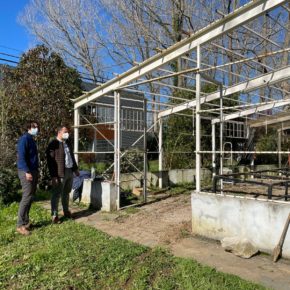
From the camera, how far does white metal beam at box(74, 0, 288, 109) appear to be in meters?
5.11

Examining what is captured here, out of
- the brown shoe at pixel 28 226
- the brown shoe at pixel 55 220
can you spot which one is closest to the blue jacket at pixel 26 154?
the brown shoe at pixel 28 226

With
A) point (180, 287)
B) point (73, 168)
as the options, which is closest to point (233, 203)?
point (180, 287)

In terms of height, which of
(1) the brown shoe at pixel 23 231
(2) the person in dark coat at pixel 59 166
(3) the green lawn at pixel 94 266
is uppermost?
(2) the person in dark coat at pixel 59 166

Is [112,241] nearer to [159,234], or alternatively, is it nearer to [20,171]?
[159,234]

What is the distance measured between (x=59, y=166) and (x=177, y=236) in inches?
107

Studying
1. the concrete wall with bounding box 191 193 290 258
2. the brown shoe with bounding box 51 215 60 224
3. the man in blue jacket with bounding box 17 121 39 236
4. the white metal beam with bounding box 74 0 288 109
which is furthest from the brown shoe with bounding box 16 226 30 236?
the white metal beam with bounding box 74 0 288 109

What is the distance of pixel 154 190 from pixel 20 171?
17.8 feet

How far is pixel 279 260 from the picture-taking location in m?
4.58

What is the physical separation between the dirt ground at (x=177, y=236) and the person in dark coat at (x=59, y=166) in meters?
0.62

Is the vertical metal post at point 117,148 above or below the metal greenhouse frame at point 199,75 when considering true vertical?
below

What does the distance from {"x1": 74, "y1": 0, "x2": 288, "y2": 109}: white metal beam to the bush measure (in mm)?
2877

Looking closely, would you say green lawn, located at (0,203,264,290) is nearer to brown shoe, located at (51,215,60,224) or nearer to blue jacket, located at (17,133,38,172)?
brown shoe, located at (51,215,60,224)

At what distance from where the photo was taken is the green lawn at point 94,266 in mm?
3881

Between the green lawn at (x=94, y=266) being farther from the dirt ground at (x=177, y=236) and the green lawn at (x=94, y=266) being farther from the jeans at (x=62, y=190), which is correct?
the jeans at (x=62, y=190)
